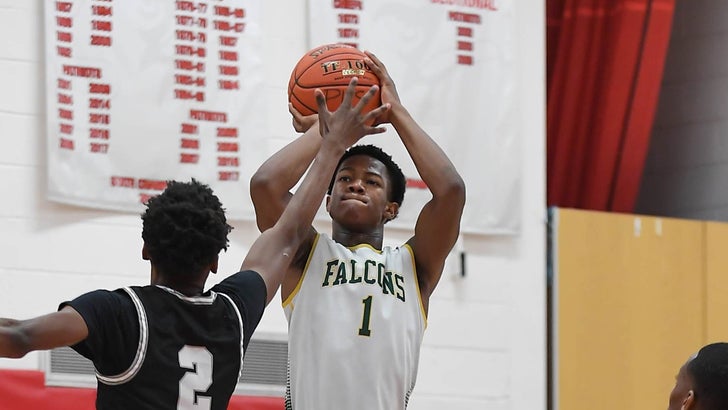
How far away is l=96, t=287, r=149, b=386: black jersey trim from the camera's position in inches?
121

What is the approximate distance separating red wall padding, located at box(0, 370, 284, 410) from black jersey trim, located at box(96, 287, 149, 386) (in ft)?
9.91

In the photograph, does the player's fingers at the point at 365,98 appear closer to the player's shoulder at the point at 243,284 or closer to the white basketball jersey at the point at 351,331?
the white basketball jersey at the point at 351,331

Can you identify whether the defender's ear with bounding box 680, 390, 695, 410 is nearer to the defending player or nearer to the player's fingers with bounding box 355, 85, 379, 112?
the defending player

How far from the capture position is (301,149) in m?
4.26

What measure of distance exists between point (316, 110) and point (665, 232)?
371 centimetres

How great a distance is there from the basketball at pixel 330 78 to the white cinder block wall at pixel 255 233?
2100mm

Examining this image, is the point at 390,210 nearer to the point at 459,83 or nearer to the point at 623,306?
the point at 459,83

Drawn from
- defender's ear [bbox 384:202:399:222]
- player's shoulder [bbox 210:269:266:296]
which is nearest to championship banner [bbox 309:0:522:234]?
defender's ear [bbox 384:202:399:222]

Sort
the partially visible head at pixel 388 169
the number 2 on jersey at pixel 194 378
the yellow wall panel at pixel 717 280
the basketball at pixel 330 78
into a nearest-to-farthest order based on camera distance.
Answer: the number 2 on jersey at pixel 194 378 → the basketball at pixel 330 78 → the partially visible head at pixel 388 169 → the yellow wall panel at pixel 717 280

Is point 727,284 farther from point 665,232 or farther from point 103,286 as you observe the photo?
point 103,286

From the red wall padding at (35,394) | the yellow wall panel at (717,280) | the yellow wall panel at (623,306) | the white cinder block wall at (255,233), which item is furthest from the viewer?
the yellow wall panel at (717,280)

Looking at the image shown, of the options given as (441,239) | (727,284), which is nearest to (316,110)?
Answer: (441,239)

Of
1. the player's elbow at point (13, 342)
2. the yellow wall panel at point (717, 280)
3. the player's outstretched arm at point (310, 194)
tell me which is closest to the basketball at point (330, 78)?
the player's outstretched arm at point (310, 194)

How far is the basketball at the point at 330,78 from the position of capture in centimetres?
429
